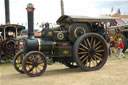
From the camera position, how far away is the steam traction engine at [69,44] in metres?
6.57

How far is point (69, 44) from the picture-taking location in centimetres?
701

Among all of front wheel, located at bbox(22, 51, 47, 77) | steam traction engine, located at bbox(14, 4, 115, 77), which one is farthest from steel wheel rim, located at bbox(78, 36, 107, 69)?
front wheel, located at bbox(22, 51, 47, 77)

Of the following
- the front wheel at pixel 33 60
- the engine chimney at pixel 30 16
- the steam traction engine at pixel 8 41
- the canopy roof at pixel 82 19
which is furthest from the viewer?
the steam traction engine at pixel 8 41

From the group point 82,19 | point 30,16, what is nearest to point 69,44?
point 82,19

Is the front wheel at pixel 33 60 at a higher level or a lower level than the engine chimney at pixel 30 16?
lower

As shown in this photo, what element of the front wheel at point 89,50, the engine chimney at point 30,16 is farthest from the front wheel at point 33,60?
the front wheel at point 89,50

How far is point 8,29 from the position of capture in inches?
472

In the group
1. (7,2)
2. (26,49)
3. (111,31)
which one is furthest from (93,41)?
(111,31)

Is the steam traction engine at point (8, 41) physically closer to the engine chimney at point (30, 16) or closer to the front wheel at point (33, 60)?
the engine chimney at point (30, 16)

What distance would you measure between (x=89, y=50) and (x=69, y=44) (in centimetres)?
68

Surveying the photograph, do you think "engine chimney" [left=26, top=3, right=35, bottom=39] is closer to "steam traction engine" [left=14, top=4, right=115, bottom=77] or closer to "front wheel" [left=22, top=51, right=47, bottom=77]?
"steam traction engine" [left=14, top=4, right=115, bottom=77]

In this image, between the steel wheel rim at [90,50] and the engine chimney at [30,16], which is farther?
the steel wheel rim at [90,50]

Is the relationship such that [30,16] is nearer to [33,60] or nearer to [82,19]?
[33,60]

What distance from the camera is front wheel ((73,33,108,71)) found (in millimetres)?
6742
